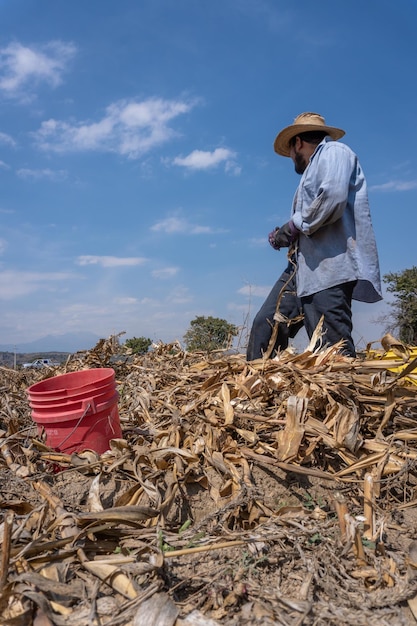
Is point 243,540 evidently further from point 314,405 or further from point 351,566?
point 314,405

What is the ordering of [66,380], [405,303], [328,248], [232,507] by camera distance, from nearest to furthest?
[232,507] → [66,380] → [328,248] → [405,303]

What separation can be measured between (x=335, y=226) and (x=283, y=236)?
44 cm

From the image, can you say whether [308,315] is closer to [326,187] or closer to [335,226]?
[335,226]

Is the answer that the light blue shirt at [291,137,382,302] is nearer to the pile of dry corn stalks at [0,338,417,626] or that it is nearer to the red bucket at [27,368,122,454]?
the pile of dry corn stalks at [0,338,417,626]

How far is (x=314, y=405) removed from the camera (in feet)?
8.12

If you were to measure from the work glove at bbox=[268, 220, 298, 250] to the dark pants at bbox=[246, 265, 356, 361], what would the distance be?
0.22 m

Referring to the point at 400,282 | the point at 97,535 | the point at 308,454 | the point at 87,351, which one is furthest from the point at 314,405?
the point at 400,282

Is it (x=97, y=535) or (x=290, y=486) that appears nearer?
(x=97, y=535)

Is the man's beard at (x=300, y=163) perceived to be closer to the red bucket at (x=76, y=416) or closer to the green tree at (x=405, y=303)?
the red bucket at (x=76, y=416)

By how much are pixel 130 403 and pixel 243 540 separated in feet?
6.09

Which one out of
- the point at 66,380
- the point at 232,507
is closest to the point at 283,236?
the point at 66,380

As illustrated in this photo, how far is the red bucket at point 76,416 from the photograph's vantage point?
104 inches

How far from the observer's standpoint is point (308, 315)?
3.86 m

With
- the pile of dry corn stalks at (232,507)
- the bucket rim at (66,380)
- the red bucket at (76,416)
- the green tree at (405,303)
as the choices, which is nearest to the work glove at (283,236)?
the pile of dry corn stalks at (232,507)
